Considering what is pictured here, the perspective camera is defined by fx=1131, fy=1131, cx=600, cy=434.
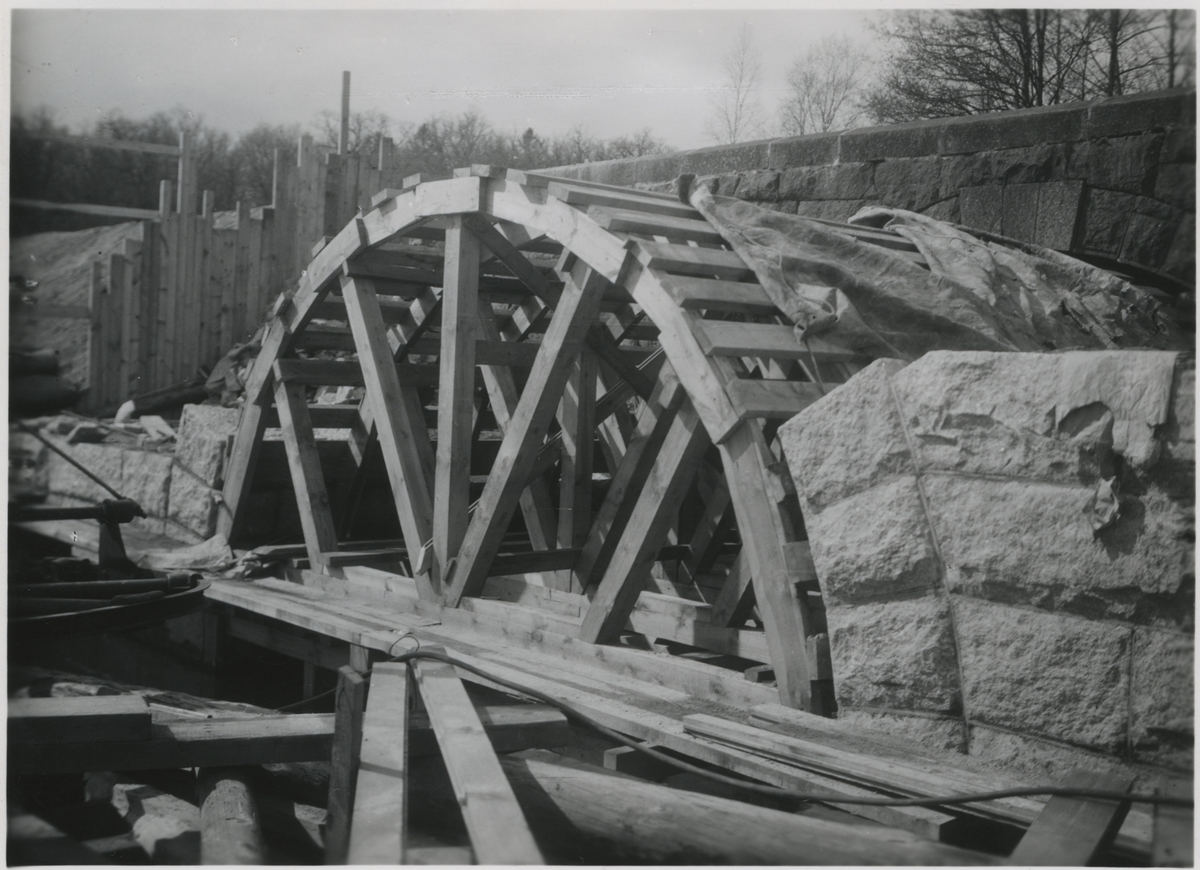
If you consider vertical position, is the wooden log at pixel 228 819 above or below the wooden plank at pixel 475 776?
below

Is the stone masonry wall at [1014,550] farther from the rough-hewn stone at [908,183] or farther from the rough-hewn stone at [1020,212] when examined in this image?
the rough-hewn stone at [908,183]

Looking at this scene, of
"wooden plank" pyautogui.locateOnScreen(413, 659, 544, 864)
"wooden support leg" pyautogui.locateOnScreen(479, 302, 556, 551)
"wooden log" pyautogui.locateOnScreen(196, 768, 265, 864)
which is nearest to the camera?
"wooden plank" pyautogui.locateOnScreen(413, 659, 544, 864)

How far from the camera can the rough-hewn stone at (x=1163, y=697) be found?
10.3 feet

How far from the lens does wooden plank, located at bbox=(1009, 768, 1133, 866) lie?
2.79m

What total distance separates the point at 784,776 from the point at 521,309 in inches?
194

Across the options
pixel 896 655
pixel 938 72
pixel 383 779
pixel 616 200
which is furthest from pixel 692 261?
pixel 938 72

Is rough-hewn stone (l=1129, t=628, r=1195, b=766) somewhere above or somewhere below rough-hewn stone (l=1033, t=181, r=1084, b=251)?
below

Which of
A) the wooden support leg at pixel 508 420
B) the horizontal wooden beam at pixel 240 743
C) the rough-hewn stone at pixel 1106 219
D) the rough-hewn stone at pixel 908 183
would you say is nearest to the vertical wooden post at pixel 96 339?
the wooden support leg at pixel 508 420

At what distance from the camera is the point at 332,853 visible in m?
3.27

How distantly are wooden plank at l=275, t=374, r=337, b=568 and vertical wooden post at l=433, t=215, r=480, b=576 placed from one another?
1.45 m

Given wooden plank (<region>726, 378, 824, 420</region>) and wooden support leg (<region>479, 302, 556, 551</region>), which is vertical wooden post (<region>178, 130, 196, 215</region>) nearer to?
wooden support leg (<region>479, 302, 556, 551</region>)

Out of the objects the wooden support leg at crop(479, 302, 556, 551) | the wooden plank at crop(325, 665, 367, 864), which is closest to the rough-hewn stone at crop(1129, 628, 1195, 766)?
the wooden plank at crop(325, 665, 367, 864)

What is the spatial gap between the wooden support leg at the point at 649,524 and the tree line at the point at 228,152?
2562 mm

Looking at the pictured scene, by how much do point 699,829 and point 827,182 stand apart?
200 inches
